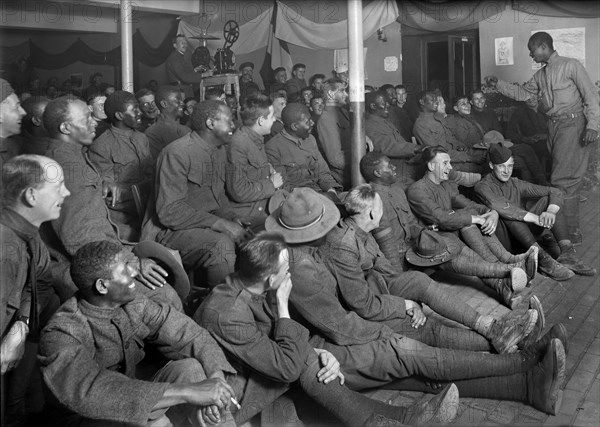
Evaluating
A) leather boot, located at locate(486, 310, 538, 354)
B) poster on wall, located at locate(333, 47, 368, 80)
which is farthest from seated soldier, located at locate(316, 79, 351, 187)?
poster on wall, located at locate(333, 47, 368, 80)

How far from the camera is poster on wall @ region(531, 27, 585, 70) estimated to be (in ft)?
29.3

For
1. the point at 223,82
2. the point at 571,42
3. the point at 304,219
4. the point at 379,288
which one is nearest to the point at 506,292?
the point at 379,288

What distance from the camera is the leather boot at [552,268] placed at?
5301 millimetres

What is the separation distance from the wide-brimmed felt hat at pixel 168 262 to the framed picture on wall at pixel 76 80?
757 centimetres

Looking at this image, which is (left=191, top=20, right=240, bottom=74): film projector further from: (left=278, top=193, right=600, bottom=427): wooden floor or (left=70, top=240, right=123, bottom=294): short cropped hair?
(left=70, top=240, right=123, bottom=294): short cropped hair

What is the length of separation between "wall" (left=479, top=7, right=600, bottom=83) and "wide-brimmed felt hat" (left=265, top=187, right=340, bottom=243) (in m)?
6.62

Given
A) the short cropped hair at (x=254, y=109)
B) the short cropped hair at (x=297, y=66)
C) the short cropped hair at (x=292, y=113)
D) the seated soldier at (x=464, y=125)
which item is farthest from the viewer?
the short cropped hair at (x=297, y=66)

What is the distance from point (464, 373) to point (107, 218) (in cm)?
193

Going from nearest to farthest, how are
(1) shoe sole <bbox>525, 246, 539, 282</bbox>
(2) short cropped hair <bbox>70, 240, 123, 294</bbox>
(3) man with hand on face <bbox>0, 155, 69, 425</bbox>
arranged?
(2) short cropped hair <bbox>70, 240, 123, 294</bbox> → (3) man with hand on face <bbox>0, 155, 69, 425</bbox> → (1) shoe sole <bbox>525, 246, 539, 282</bbox>

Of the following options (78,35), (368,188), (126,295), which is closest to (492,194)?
(368,188)

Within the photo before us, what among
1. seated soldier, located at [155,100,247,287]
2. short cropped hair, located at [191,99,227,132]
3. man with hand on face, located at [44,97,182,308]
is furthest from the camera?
short cropped hair, located at [191,99,227,132]

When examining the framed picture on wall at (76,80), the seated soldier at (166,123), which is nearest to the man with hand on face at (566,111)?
the seated soldier at (166,123)

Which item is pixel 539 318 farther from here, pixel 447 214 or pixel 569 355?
pixel 447 214

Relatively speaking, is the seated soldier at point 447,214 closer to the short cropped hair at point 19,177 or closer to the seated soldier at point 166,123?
the seated soldier at point 166,123
